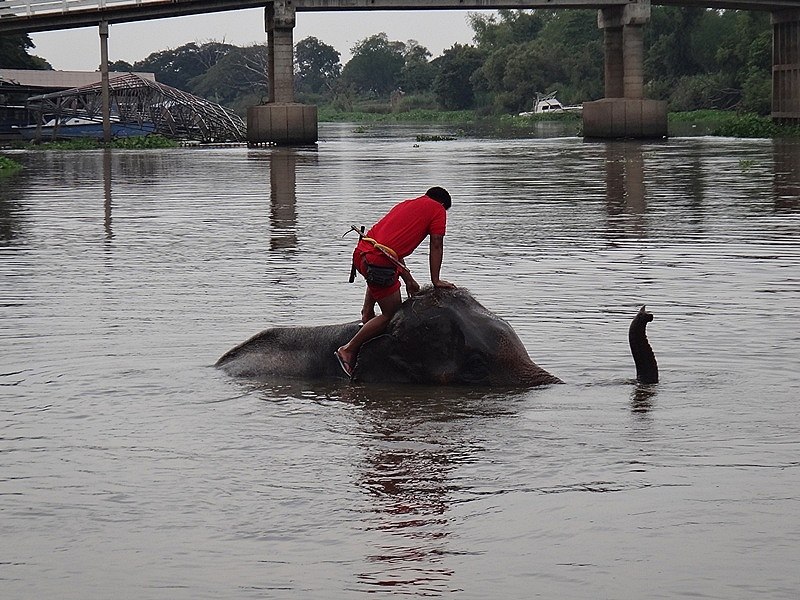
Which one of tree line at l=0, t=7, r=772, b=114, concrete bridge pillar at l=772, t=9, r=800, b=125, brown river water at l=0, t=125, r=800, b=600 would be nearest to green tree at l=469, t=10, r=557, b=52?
tree line at l=0, t=7, r=772, b=114

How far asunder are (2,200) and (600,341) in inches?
702

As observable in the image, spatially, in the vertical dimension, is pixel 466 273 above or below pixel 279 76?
below

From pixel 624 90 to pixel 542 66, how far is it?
66.0 meters

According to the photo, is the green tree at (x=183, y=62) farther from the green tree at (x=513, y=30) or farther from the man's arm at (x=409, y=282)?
the man's arm at (x=409, y=282)

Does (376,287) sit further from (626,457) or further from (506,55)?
(506,55)

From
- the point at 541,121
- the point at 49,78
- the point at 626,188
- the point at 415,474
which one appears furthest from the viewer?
the point at 541,121

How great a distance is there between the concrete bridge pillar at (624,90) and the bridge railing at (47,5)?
63.5 ft

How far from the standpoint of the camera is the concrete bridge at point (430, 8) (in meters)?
55.0

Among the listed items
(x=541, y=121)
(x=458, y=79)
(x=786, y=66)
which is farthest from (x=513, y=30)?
(x=786, y=66)

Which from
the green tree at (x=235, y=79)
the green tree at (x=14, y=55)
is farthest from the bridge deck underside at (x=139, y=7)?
the green tree at (x=235, y=79)

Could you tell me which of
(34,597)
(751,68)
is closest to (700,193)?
(34,597)

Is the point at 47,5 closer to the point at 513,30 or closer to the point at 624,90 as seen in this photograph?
the point at 624,90

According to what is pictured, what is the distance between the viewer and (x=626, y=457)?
6922 mm

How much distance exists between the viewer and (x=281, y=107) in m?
56.3
